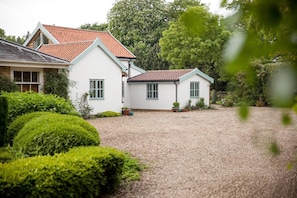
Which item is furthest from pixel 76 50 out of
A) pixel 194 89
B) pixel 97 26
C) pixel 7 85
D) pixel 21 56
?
pixel 97 26

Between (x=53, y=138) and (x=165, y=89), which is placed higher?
(x=165, y=89)

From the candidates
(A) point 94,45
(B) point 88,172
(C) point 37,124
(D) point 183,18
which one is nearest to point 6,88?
(A) point 94,45

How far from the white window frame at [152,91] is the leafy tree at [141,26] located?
566 inches

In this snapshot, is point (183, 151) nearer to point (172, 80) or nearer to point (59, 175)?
point (59, 175)

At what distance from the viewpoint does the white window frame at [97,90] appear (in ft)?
65.5

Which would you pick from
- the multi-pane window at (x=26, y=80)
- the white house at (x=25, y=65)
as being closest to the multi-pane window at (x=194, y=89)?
the white house at (x=25, y=65)

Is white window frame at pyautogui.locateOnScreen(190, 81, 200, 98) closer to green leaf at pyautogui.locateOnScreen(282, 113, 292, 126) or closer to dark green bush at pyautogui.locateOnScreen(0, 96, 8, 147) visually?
dark green bush at pyautogui.locateOnScreen(0, 96, 8, 147)

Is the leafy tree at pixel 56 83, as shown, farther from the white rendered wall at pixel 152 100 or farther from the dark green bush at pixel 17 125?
the white rendered wall at pixel 152 100

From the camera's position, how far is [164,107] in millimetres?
25406

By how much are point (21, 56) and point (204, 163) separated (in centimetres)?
1074

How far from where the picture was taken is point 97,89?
798 inches

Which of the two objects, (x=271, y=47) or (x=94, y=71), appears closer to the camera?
(x=271, y=47)

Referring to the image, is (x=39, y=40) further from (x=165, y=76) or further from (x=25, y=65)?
(x=25, y=65)

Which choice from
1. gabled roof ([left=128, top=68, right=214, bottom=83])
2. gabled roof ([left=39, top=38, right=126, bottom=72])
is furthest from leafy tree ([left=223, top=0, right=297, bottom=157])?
gabled roof ([left=128, top=68, right=214, bottom=83])
